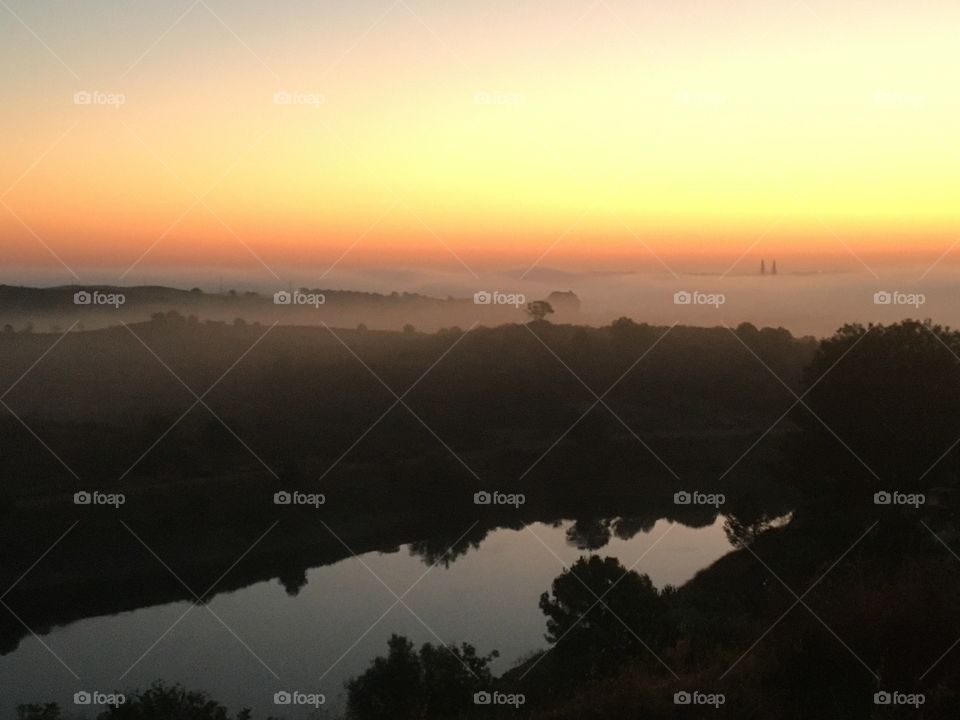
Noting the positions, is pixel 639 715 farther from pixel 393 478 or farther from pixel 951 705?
pixel 393 478

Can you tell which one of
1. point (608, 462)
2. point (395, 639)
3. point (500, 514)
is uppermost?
point (608, 462)

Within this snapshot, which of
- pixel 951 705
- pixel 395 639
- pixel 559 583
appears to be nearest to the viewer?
pixel 951 705

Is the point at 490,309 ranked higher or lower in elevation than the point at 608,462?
higher

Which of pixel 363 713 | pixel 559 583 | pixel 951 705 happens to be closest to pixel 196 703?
pixel 363 713

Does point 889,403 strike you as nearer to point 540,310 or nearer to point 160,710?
point 160,710

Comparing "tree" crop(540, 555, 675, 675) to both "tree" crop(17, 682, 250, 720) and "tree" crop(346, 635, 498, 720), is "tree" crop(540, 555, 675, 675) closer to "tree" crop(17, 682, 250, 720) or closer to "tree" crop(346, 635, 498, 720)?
"tree" crop(346, 635, 498, 720)

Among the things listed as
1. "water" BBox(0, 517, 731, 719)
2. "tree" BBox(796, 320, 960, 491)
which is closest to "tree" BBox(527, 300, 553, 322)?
"water" BBox(0, 517, 731, 719)

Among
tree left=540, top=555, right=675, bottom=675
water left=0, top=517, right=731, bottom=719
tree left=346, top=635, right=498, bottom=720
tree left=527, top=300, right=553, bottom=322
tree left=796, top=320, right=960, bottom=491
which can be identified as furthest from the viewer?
tree left=527, top=300, right=553, bottom=322
